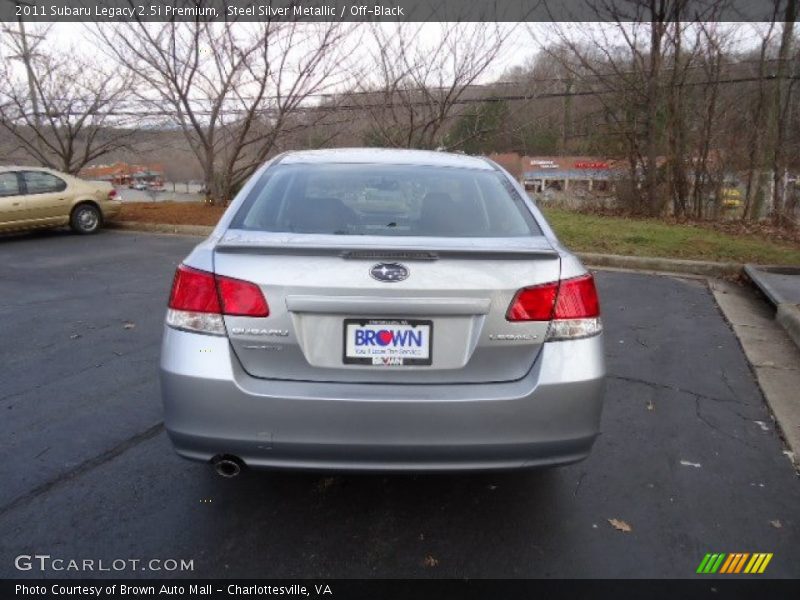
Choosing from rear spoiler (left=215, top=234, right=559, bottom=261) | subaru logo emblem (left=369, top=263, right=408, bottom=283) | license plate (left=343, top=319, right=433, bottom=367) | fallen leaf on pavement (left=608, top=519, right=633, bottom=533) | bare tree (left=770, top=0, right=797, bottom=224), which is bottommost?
fallen leaf on pavement (left=608, top=519, right=633, bottom=533)

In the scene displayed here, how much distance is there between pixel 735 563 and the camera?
91.4 inches

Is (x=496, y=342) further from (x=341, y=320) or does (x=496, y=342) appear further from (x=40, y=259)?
(x=40, y=259)

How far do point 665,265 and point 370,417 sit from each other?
7.68 metres

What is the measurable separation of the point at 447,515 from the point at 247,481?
3.28ft

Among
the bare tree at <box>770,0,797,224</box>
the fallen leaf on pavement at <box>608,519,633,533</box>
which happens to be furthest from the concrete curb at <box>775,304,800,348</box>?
the bare tree at <box>770,0,797,224</box>

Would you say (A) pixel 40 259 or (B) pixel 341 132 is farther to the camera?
(B) pixel 341 132

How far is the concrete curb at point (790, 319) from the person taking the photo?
17.0 ft

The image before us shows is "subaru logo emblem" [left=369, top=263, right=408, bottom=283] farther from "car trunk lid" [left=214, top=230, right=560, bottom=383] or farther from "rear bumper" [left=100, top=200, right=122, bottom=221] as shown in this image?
"rear bumper" [left=100, top=200, right=122, bottom=221]

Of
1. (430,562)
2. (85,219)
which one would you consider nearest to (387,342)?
(430,562)

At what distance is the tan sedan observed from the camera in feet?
36.3

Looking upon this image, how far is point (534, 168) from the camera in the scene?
2545 cm

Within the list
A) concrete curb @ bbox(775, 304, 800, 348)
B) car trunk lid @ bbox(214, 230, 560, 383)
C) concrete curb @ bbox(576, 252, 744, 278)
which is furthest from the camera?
concrete curb @ bbox(576, 252, 744, 278)

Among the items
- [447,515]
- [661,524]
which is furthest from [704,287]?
[447,515]

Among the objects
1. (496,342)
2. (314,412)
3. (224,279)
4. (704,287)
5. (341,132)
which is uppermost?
(341,132)
